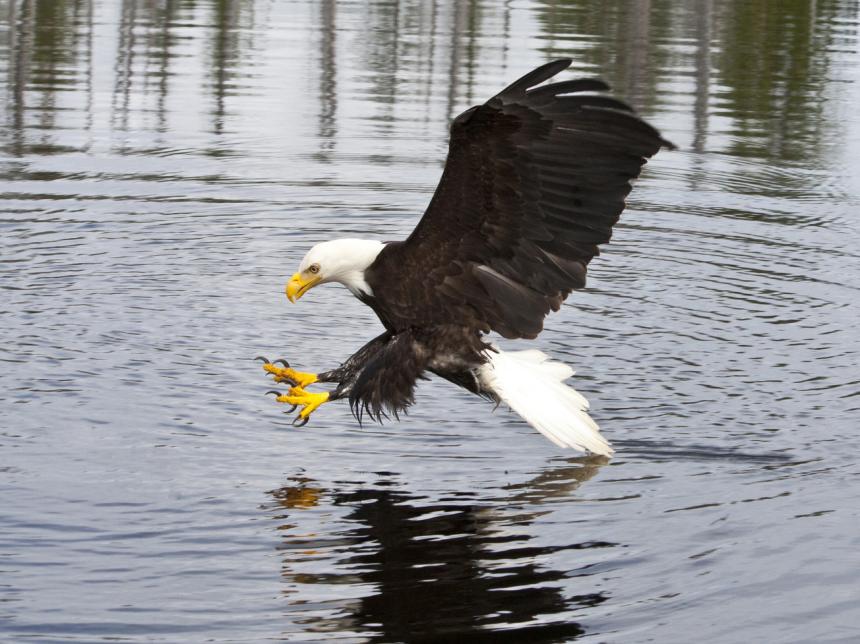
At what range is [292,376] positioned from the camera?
586 centimetres

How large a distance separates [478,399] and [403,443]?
0.62m

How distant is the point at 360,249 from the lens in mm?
5469

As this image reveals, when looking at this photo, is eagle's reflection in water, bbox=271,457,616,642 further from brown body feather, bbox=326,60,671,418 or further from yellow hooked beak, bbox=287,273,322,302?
yellow hooked beak, bbox=287,273,322,302

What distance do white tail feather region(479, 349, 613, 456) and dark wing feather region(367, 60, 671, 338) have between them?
144 millimetres

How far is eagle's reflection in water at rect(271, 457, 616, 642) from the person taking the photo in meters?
4.14

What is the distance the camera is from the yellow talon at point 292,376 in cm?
585

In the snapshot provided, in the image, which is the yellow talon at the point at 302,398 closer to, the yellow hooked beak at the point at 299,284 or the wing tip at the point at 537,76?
the yellow hooked beak at the point at 299,284

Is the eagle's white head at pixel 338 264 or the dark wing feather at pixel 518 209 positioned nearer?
the dark wing feather at pixel 518 209

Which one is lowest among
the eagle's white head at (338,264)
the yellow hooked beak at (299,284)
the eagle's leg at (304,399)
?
the eagle's leg at (304,399)

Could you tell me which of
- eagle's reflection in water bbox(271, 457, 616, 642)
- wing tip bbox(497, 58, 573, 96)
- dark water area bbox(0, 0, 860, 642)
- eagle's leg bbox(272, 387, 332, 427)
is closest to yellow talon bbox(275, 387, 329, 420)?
eagle's leg bbox(272, 387, 332, 427)

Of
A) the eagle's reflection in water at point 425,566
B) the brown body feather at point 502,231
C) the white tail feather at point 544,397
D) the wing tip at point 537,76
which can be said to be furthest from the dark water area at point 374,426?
the wing tip at point 537,76

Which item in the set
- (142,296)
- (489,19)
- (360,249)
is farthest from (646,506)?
(489,19)

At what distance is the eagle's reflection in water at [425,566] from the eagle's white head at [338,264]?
750 millimetres

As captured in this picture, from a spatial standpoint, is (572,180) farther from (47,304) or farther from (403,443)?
(47,304)
